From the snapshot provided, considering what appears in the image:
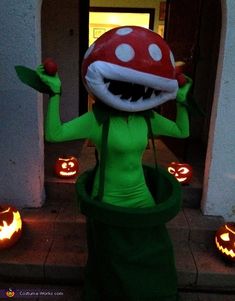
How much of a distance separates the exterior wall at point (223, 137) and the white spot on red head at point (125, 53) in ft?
4.35

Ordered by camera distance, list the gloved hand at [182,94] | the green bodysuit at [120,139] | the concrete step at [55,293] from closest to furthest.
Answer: the green bodysuit at [120,139] → the gloved hand at [182,94] → the concrete step at [55,293]

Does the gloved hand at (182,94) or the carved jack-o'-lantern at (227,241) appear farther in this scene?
the carved jack-o'-lantern at (227,241)

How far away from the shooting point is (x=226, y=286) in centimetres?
278

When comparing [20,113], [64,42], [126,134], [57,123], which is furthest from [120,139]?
[64,42]

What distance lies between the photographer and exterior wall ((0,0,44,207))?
2768mm

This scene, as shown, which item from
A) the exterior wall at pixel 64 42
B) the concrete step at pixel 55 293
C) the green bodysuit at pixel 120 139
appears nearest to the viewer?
the green bodysuit at pixel 120 139

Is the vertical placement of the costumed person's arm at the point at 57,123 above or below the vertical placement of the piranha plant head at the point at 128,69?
below

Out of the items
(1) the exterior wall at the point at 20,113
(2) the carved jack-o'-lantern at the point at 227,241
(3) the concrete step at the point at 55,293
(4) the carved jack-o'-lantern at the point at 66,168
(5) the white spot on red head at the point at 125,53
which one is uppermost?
(5) the white spot on red head at the point at 125,53

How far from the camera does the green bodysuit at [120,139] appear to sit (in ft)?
6.65

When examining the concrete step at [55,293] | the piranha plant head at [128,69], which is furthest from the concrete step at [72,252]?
the piranha plant head at [128,69]

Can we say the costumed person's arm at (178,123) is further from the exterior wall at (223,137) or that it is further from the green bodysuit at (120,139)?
the exterior wall at (223,137)

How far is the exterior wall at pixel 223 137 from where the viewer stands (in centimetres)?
282

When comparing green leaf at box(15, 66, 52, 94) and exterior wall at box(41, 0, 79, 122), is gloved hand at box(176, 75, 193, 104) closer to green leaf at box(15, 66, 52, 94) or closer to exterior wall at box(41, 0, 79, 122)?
green leaf at box(15, 66, 52, 94)

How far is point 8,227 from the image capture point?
280 centimetres
